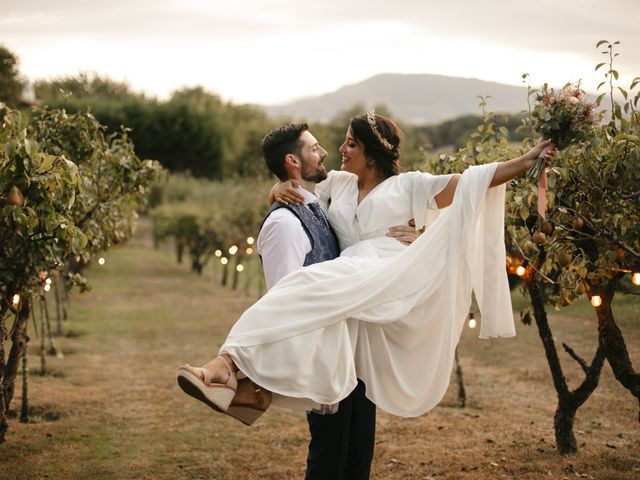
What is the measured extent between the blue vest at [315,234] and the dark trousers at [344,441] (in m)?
0.75

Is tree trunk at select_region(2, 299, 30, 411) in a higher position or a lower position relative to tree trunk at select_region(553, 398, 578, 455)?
higher

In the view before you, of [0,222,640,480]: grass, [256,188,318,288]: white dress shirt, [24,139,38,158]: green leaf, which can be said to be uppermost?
[24,139,38,158]: green leaf

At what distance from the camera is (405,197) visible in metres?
4.10

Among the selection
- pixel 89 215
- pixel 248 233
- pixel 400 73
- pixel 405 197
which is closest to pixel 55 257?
pixel 89 215

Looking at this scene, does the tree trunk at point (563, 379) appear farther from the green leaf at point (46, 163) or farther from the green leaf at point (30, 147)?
the green leaf at point (30, 147)

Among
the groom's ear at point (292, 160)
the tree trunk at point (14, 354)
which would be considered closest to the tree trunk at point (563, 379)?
the groom's ear at point (292, 160)

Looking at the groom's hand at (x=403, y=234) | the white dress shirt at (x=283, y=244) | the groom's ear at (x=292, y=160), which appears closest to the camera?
the white dress shirt at (x=283, y=244)

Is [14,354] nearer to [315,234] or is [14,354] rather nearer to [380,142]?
[315,234]

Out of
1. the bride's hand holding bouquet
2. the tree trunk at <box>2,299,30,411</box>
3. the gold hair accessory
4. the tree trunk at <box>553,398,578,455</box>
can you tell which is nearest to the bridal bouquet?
the bride's hand holding bouquet

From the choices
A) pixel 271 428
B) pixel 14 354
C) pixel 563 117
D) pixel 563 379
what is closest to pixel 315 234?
pixel 563 117

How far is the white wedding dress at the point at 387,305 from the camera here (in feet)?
11.6

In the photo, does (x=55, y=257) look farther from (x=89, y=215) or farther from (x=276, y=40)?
(x=276, y=40)

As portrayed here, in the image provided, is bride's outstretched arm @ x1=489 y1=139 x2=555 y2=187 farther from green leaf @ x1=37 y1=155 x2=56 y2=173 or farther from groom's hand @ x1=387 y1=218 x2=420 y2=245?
green leaf @ x1=37 y1=155 x2=56 y2=173

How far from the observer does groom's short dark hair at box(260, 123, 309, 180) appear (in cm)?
419
